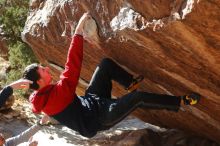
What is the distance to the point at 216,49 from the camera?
444cm

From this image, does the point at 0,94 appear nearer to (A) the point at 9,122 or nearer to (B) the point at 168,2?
(B) the point at 168,2

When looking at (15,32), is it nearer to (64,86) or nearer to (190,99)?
(64,86)

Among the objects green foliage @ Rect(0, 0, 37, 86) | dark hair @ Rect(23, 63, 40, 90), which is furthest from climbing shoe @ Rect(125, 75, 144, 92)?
green foliage @ Rect(0, 0, 37, 86)

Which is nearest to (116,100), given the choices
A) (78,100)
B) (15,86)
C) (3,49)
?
(78,100)

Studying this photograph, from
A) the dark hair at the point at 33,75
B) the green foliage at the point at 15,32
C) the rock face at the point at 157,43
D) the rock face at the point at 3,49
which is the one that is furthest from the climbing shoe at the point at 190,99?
the rock face at the point at 3,49

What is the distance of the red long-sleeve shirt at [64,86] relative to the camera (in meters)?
5.30

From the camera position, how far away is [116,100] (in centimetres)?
555

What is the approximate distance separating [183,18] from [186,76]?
1.58 meters

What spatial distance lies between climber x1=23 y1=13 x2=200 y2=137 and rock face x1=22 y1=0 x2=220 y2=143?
363 mm

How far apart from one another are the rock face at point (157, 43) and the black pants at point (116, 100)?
250mm

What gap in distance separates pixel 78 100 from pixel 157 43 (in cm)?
146

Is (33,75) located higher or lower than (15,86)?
higher

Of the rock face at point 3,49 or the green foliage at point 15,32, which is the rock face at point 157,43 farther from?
the rock face at point 3,49

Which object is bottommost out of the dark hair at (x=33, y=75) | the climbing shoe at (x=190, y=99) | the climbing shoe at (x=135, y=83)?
the climbing shoe at (x=190, y=99)
